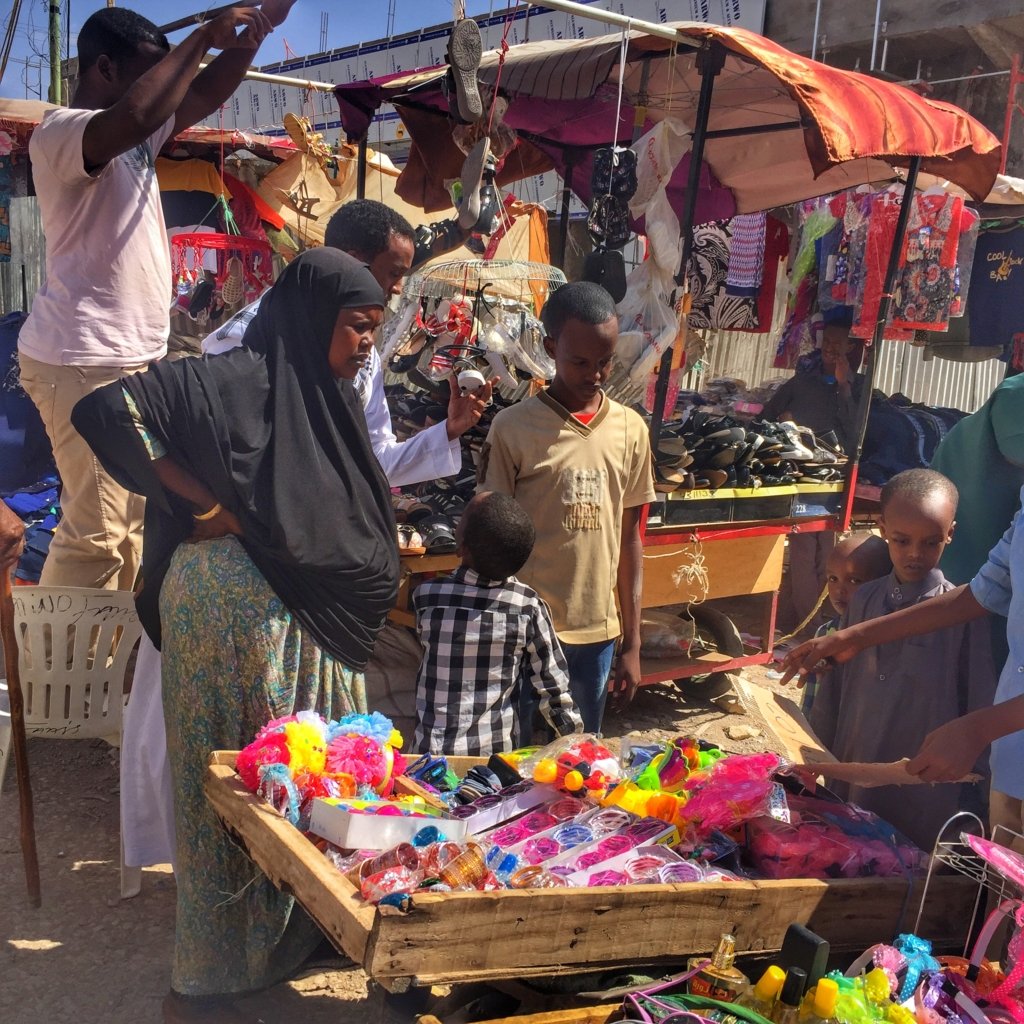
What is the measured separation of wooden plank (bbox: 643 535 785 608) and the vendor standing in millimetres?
1627

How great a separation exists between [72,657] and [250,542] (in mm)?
1549

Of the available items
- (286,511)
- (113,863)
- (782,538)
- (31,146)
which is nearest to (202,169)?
(31,146)

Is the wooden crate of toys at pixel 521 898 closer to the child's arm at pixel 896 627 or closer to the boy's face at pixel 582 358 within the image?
the child's arm at pixel 896 627

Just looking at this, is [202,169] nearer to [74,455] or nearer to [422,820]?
[74,455]

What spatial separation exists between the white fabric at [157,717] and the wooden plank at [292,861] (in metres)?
0.63

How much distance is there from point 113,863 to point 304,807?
5.60 feet

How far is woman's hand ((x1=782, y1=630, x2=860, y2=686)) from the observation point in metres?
2.60

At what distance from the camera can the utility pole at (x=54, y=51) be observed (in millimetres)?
12352

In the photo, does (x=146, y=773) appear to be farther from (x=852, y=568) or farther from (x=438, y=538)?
(x=852, y=568)

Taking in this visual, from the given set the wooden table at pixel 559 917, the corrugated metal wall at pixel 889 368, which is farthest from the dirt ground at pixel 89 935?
the corrugated metal wall at pixel 889 368

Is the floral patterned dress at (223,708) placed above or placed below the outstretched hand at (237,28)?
below

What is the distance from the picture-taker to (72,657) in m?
3.50

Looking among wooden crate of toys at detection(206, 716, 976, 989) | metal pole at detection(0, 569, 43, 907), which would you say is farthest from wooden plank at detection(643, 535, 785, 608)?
metal pole at detection(0, 569, 43, 907)

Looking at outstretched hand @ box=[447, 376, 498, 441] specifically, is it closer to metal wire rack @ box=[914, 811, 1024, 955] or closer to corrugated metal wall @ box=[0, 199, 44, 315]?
metal wire rack @ box=[914, 811, 1024, 955]
